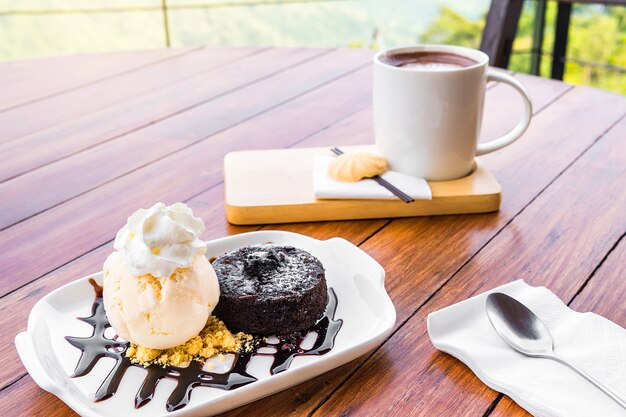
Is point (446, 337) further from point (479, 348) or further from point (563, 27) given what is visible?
point (563, 27)

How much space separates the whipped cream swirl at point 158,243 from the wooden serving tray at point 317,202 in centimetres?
31

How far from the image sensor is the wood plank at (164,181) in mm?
966

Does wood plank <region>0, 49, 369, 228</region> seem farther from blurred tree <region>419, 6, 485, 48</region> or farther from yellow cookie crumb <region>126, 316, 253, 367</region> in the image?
blurred tree <region>419, 6, 485, 48</region>

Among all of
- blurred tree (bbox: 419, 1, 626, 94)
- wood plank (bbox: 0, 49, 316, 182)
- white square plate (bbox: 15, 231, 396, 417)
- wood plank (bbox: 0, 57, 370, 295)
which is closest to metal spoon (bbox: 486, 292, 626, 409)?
white square plate (bbox: 15, 231, 396, 417)

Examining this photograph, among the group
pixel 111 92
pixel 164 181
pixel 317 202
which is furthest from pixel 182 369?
pixel 111 92

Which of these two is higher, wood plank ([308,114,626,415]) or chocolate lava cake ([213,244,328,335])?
chocolate lava cake ([213,244,328,335])

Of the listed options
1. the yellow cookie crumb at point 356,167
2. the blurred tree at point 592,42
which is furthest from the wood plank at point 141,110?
the blurred tree at point 592,42

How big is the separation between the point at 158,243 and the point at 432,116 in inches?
21.2

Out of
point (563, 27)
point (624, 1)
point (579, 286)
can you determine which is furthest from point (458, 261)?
point (563, 27)

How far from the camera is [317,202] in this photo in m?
1.05

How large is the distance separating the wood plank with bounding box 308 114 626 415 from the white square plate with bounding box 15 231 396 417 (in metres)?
0.04

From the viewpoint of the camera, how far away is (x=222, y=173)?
1199 mm

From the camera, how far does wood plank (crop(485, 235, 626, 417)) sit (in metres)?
0.80

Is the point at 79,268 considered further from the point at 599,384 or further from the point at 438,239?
the point at 599,384
